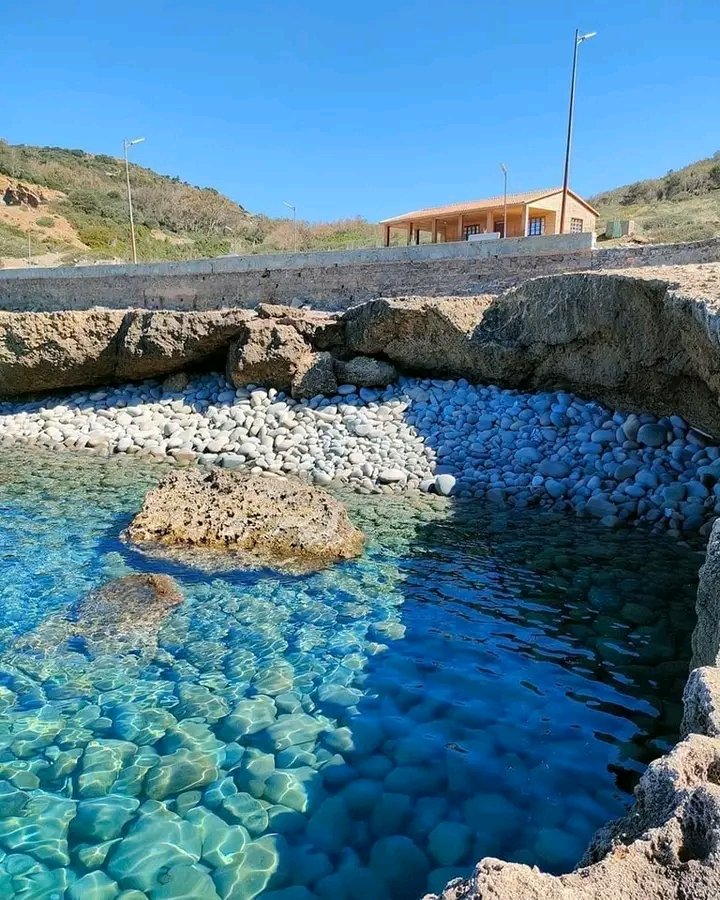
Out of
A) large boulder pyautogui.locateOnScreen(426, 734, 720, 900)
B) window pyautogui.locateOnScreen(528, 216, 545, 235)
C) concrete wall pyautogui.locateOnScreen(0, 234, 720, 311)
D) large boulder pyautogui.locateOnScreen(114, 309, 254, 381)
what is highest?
window pyautogui.locateOnScreen(528, 216, 545, 235)

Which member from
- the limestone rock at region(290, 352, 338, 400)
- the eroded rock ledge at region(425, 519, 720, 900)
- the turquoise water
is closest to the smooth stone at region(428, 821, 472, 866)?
the turquoise water

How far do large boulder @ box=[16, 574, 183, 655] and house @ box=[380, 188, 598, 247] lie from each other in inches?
777

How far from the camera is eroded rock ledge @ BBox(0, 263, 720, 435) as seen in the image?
8.04m

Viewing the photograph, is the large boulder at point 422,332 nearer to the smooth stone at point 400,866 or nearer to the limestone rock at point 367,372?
the limestone rock at point 367,372

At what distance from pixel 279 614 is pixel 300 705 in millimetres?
1251

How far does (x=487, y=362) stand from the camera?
1075cm

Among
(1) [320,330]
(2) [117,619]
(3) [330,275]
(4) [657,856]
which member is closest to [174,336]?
(1) [320,330]

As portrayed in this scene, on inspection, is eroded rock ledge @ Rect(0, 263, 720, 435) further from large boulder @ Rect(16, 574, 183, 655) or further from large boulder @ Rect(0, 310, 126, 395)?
large boulder @ Rect(16, 574, 183, 655)

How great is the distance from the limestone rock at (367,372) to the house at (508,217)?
12.7 metres

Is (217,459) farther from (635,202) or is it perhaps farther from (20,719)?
(635,202)

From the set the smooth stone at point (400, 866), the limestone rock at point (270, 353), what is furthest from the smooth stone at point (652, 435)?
the smooth stone at point (400, 866)

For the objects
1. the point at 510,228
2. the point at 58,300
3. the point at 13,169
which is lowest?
the point at 58,300

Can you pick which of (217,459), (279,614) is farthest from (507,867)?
(217,459)

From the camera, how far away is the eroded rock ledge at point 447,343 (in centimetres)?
804
